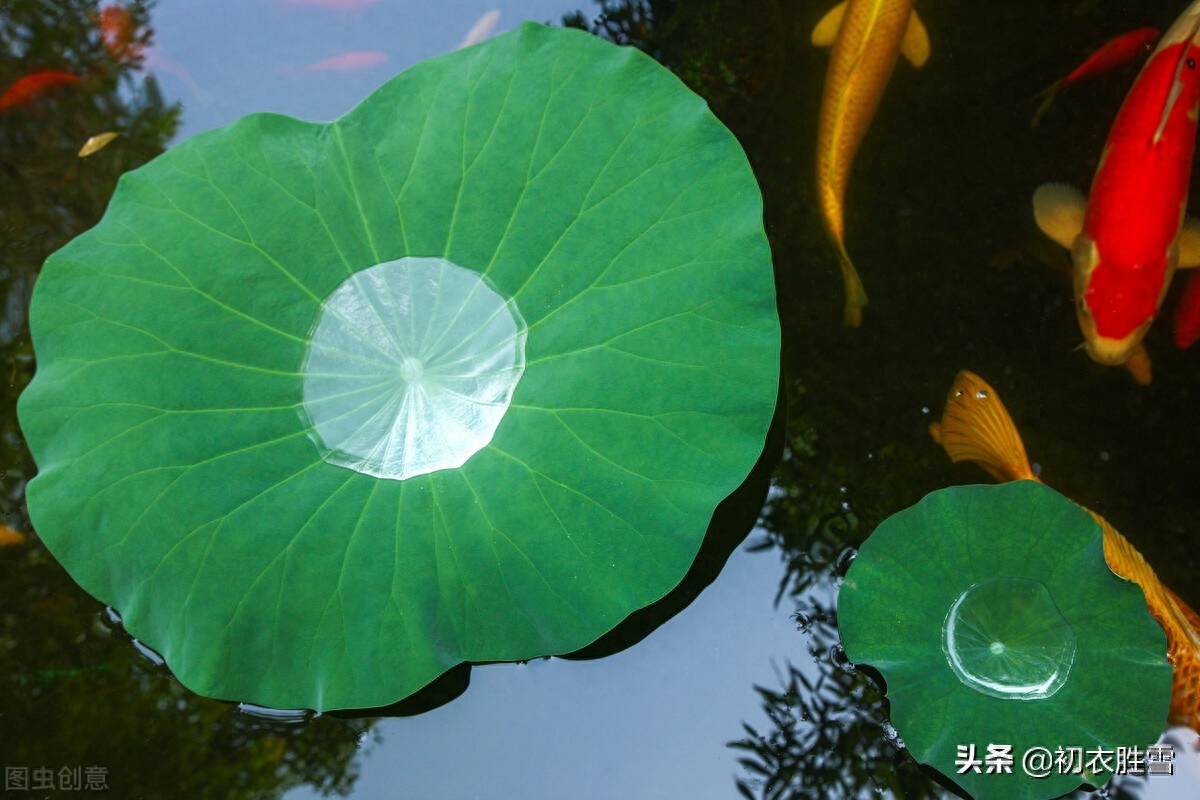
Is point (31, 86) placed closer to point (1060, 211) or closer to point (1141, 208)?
point (1060, 211)

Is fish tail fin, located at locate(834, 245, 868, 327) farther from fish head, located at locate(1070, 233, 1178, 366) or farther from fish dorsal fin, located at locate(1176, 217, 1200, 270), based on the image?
fish dorsal fin, located at locate(1176, 217, 1200, 270)

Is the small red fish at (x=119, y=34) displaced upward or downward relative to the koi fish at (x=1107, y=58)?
upward

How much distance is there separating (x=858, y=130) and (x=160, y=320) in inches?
64.5

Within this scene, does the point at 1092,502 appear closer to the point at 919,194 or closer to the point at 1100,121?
the point at 919,194

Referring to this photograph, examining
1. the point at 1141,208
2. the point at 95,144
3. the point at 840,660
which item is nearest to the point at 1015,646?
the point at 840,660

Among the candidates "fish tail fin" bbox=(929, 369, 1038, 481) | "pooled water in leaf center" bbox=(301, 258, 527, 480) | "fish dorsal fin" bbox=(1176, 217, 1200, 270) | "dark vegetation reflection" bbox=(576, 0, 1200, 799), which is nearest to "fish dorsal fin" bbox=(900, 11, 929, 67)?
"dark vegetation reflection" bbox=(576, 0, 1200, 799)

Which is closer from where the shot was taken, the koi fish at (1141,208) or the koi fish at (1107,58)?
the koi fish at (1141,208)

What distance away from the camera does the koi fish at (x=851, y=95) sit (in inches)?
87.0

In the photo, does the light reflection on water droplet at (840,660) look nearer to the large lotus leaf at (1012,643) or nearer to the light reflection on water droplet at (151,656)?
the large lotus leaf at (1012,643)

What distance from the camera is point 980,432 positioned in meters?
2.08

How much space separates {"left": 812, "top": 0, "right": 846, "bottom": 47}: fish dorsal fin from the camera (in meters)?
2.41

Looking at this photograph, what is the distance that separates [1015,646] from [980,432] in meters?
0.52

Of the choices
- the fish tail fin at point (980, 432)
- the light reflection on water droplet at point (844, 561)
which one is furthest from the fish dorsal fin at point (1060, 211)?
the light reflection on water droplet at point (844, 561)

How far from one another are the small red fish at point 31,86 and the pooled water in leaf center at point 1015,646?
2.55m
